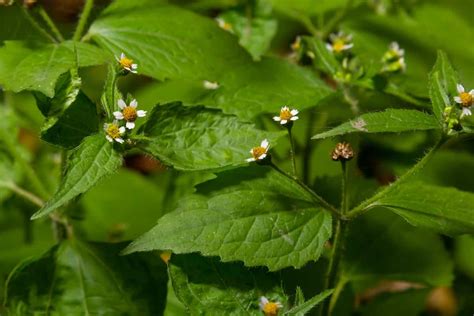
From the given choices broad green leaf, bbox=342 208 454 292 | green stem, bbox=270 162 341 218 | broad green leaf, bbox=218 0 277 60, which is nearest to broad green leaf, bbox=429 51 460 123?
green stem, bbox=270 162 341 218

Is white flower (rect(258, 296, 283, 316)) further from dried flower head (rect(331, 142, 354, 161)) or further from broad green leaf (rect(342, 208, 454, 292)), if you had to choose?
broad green leaf (rect(342, 208, 454, 292))

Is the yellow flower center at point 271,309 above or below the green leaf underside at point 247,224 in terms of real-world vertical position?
below

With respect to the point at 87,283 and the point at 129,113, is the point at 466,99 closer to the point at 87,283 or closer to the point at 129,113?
the point at 129,113

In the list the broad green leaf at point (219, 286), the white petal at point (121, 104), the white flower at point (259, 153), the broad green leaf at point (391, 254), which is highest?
the white petal at point (121, 104)

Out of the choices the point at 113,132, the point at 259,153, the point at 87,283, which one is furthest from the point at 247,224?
the point at 87,283

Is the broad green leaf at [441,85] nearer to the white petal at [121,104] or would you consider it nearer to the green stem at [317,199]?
the green stem at [317,199]

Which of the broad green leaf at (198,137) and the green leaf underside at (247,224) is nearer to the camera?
the green leaf underside at (247,224)

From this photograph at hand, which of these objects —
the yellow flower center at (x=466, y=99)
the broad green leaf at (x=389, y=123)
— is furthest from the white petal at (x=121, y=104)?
the yellow flower center at (x=466, y=99)
